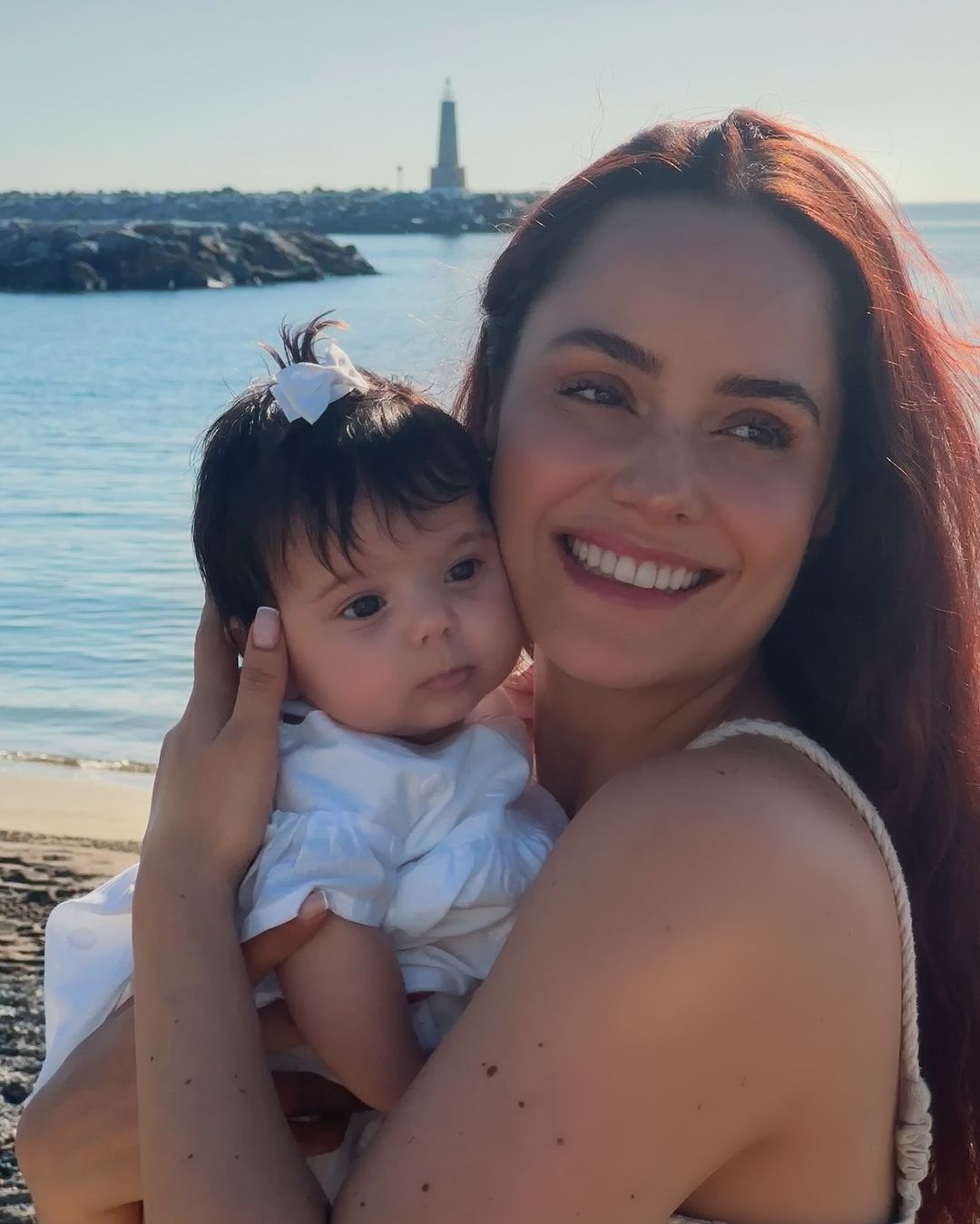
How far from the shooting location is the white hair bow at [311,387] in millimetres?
2221

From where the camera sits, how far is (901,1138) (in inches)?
72.6

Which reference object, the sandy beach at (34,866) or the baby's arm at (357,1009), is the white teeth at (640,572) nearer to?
the baby's arm at (357,1009)

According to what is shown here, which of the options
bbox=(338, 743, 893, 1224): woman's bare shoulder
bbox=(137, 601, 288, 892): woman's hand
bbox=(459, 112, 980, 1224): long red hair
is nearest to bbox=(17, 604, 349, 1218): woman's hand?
bbox=(137, 601, 288, 892): woman's hand

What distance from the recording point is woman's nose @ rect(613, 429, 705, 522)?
6.77 ft

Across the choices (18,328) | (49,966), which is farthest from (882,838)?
(18,328)

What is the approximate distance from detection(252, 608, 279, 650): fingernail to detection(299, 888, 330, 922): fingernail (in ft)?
1.39

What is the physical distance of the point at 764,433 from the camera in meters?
2.13

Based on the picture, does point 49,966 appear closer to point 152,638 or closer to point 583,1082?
point 583,1082

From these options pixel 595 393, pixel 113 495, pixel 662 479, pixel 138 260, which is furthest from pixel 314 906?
pixel 138 260

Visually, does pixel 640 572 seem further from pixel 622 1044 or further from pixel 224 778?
pixel 622 1044

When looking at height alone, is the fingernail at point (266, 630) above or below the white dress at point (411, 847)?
above

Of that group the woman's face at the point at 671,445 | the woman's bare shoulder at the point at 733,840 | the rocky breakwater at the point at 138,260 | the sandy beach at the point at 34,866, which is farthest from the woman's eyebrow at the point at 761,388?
the rocky breakwater at the point at 138,260

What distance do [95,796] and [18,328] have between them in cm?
2494

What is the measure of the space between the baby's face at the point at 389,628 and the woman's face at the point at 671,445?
125mm
